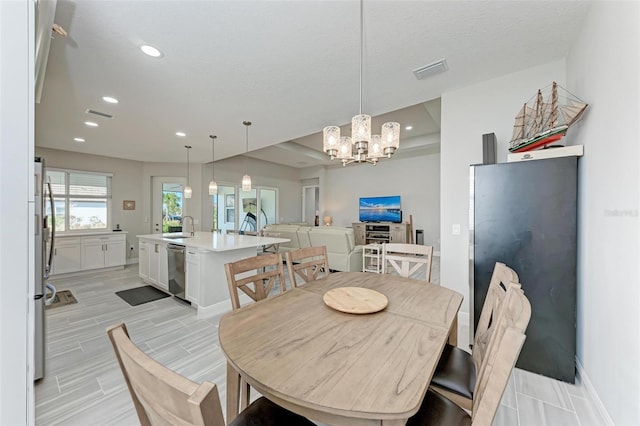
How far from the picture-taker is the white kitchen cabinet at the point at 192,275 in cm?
317

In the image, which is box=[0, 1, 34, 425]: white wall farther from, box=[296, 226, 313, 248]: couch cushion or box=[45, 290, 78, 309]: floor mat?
box=[296, 226, 313, 248]: couch cushion

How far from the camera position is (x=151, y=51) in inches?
83.5

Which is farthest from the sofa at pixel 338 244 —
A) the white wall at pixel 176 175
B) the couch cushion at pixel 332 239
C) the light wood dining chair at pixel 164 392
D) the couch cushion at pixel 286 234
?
the light wood dining chair at pixel 164 392

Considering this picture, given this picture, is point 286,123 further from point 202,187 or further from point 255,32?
point 202,187

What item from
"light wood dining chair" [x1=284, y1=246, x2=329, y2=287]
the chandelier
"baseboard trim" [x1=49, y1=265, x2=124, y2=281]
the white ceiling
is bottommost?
"baseboard trim" [x1=49, y1=265, x2=124, y2=281]

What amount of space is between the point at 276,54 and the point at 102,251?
5933 millimetres

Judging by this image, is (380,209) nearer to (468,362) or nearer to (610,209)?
(610,209)

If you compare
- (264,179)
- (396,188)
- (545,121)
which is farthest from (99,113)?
(396,188)

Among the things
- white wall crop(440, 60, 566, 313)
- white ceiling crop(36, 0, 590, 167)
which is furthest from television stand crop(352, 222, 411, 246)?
white wall crop(440, 60, 566, 313)

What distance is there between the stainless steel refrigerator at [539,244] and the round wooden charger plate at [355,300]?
4.03 feet

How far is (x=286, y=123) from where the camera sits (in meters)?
3.85

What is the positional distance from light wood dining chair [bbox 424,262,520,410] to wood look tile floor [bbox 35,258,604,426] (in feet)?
1.92

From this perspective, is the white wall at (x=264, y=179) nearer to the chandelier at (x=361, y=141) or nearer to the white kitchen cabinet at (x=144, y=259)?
the white kitchen cabinet at (x=144, y=259)

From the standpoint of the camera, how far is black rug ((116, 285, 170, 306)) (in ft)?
12.2
